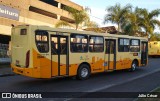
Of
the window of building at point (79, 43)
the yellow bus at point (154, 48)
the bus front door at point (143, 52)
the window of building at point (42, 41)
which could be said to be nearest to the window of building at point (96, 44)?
the window of building at point (79, 43)

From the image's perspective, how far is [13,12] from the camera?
112ft

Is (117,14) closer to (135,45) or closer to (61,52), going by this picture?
(135,45)

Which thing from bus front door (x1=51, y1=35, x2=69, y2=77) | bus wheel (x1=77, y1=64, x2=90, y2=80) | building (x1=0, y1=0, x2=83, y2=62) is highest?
Answer: building (x1=0, y1=0, x2=83, y2=62)

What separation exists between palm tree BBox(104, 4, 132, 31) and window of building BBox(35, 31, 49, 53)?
25.7m

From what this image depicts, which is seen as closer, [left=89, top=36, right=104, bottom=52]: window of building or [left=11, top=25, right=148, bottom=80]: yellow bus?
[left=11, top=25, right=148, bottom=80]: yellow bus

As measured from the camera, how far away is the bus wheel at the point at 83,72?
563 inches

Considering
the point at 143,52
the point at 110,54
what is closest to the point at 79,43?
the point at 110,54

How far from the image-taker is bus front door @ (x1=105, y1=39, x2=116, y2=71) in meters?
16.4

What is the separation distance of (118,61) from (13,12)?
20.6 metres

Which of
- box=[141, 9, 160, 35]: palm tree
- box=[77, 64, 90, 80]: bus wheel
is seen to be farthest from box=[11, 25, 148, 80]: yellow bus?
box=[141, 9, 160, 35]: palm tree

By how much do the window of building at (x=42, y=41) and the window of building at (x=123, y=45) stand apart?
6485mm

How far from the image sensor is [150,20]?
4684 cm

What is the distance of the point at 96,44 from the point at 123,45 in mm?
3182

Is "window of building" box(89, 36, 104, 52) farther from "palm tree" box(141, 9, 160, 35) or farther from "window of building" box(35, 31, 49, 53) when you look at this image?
"palm tree" box(141, 9, 160, 35)
